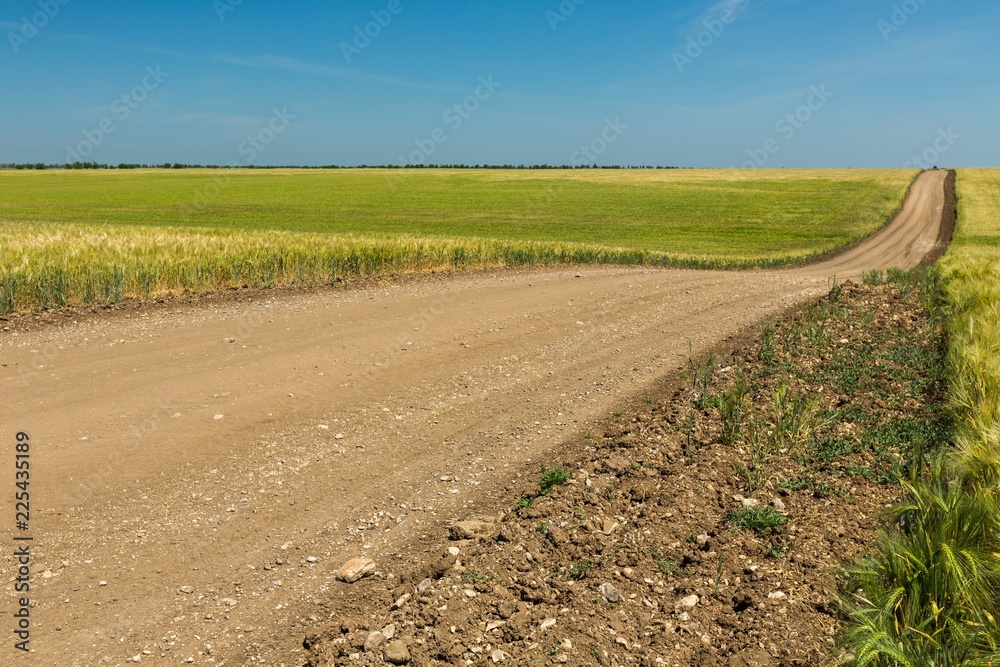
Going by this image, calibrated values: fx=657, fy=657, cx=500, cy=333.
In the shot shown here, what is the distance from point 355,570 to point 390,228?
4016cm

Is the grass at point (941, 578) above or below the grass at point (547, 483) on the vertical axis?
above

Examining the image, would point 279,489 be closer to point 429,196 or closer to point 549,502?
point 549,502

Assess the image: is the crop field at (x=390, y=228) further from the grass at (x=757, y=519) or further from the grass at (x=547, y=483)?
the grass at (x=757, y=519)

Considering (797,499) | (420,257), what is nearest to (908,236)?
(420,257)

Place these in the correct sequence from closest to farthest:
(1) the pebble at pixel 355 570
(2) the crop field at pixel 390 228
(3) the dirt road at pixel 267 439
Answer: (3) the dirt road at pixel 267 439 < (1) the pebble at pixel 355 570 < (2) the crop field at pixel 390 228

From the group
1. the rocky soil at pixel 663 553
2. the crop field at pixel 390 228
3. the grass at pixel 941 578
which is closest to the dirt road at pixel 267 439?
the rocky soil at pixel 663 553

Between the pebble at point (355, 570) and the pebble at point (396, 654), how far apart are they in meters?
0.90

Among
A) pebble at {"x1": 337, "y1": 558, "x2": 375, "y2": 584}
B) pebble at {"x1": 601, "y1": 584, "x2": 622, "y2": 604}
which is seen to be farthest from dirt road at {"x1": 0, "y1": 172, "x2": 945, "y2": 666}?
pebble at {"x1": 601, "y1": 584, "x2": 622, "y2": 604}

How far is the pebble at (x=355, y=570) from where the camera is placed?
4500 mm

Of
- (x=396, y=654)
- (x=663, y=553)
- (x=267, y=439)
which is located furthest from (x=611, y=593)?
(x=267, y=439)

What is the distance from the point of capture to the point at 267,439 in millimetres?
6613

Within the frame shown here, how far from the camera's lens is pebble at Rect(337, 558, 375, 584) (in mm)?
4500

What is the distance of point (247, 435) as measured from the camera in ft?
21.9

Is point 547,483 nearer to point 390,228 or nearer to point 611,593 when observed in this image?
point 611,593
